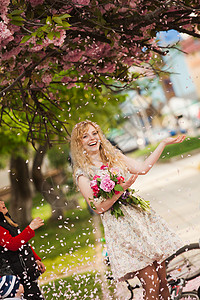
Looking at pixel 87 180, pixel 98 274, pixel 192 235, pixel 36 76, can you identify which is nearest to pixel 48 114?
pixel 36 76

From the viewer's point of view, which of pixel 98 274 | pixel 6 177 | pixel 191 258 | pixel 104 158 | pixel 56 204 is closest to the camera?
pixel 104 158

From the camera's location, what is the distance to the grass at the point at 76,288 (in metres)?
3.47

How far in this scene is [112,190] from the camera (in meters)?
2.27

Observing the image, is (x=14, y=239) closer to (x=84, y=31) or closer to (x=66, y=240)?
(x=84, y=31)

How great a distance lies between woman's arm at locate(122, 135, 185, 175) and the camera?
2.36m

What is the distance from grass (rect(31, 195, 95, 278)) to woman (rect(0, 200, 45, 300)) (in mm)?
2015

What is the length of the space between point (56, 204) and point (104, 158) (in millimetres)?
2692

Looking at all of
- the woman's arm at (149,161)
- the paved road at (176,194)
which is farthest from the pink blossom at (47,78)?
the paved road at (176,194)

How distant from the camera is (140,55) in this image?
9.64 feet

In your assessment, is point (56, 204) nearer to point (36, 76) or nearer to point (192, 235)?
point (192, 235)

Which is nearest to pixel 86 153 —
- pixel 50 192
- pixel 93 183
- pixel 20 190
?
pixel 93 183

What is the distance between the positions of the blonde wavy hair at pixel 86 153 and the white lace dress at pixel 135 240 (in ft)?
1.01

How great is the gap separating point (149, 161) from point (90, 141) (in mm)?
392

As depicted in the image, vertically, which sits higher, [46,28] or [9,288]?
[46,28]
